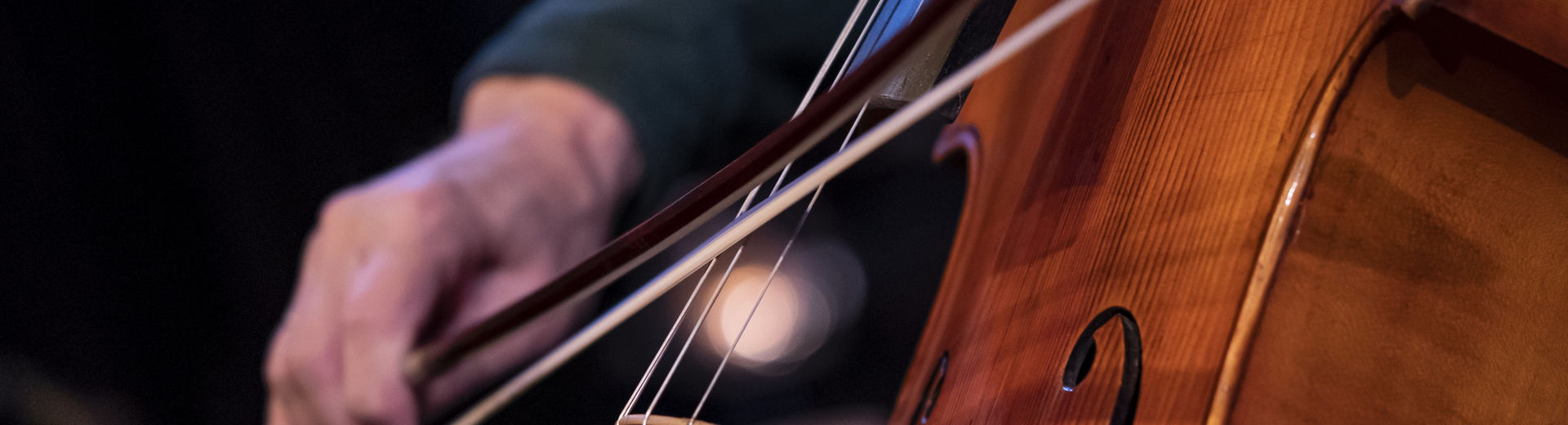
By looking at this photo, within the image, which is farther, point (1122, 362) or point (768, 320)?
point (768, 320)

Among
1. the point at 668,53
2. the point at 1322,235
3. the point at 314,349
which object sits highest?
the point at 668,53

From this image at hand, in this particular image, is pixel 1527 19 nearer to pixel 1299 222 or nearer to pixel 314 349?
pixel 1299 222

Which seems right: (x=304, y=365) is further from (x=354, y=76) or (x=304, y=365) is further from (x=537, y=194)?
(x=354, y=76)

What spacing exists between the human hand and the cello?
205mm

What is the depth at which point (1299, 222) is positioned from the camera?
0.56 feet

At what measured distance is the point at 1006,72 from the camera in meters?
0.30

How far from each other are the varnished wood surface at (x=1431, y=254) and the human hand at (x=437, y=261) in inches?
11.7

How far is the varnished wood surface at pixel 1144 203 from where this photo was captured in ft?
0.57

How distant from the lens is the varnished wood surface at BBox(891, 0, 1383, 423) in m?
0.17

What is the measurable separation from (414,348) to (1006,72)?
0.27 meters

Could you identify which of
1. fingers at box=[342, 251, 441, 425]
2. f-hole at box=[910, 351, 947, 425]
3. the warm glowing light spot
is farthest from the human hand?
the warm glowing light spot

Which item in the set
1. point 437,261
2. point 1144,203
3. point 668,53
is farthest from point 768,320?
point 1144,203

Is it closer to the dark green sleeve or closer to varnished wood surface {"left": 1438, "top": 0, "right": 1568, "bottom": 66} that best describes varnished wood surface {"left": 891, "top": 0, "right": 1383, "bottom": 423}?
varnished wood surface {"left": 1438, "top": 0, "right": 1568, "bottom": 66}

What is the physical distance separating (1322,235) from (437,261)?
0.32 metres
